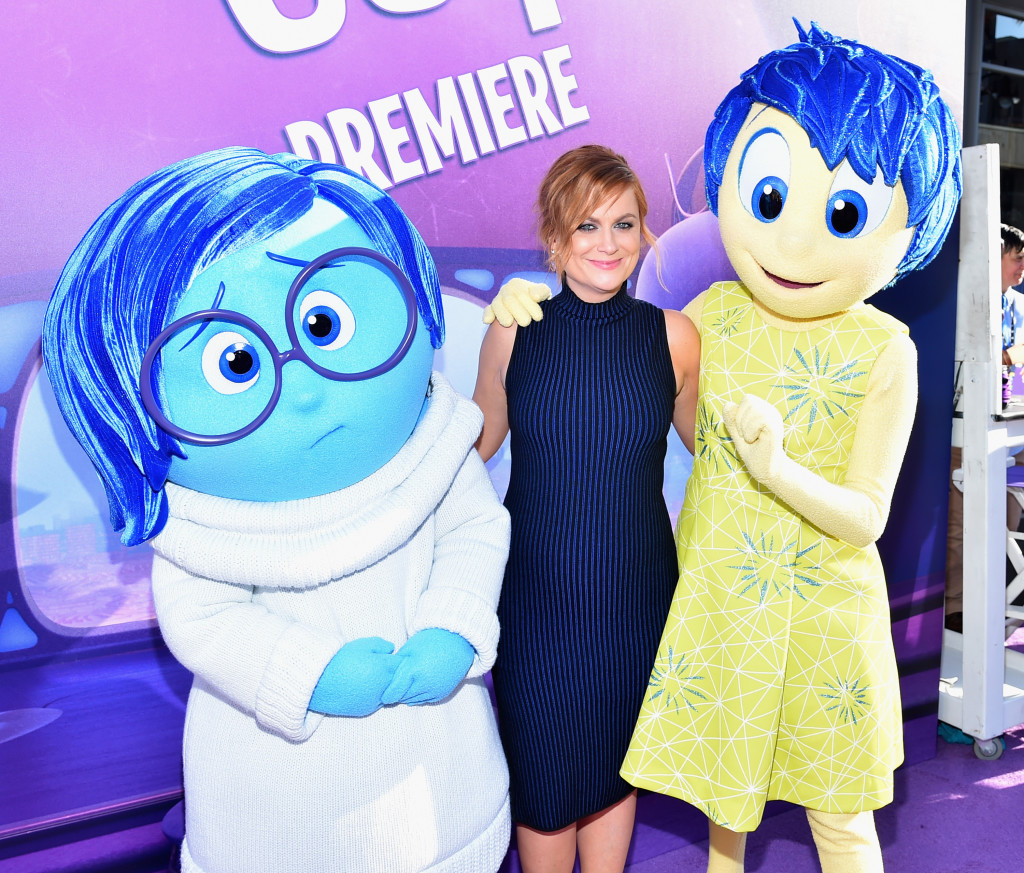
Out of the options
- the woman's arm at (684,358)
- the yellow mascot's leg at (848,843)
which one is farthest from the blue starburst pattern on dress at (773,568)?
the yellow mascot's leg at (848,843)

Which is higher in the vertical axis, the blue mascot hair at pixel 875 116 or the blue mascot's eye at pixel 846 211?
the blue mascot hair at pixel 875 116

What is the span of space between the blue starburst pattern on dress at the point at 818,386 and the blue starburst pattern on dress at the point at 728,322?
11 centimetres

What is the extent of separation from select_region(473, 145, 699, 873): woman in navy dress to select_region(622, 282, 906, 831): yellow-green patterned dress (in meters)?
0.07

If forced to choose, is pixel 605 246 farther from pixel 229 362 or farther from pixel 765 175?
pixel 229 362

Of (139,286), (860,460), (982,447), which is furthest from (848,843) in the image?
(139,286)

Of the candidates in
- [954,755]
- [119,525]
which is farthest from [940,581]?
[119,525]

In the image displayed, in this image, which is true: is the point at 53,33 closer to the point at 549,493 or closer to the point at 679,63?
the point at 549,493

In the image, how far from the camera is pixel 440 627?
1.19m

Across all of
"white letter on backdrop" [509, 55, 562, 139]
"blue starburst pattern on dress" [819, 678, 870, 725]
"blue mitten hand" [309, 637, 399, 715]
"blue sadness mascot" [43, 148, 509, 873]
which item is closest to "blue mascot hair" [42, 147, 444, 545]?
"blue sadness mascot" [43, 148, 509, 873]

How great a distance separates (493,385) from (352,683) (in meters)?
0.62

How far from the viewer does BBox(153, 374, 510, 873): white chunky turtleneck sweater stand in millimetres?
1106

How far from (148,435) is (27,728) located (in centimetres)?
80

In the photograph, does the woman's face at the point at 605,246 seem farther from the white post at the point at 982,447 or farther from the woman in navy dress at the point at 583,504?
the white post at the point at 982,447

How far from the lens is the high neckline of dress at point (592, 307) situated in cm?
147
